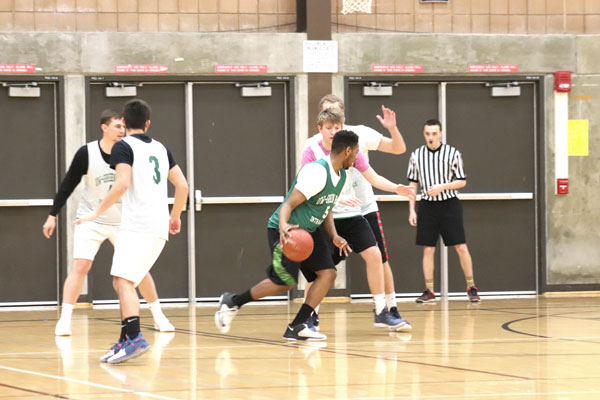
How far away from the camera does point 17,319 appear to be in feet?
32.9

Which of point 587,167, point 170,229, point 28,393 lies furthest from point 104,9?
point 28,393

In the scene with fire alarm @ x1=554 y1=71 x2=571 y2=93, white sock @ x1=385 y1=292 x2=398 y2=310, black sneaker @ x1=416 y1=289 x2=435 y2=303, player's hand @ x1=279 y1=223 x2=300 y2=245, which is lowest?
black sneaker @ x1=416 y1=289 x2=435 y2=303

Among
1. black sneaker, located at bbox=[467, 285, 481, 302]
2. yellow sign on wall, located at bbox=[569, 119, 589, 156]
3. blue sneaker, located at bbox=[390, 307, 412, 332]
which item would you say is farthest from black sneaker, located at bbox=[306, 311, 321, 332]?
yellow sign on wall, located at bbox=[569, 119, 589, 156]

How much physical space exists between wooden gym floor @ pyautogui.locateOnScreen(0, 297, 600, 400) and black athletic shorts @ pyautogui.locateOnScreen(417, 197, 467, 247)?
4.52 feet

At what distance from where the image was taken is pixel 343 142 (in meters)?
7.24

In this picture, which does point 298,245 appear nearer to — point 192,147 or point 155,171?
point 155,171

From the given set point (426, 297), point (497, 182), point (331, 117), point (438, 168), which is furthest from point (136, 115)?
point (497, 182)

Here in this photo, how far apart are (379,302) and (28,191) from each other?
5035mm

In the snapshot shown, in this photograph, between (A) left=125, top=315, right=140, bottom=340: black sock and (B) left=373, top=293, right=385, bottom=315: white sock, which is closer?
(A) left=125, top=315, right=140, bottom=340: black sock

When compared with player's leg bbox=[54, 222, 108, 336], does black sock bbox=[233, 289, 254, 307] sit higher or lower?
lower

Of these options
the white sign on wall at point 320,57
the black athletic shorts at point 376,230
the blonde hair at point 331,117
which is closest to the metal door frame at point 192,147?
the white sign on wall at point 320,57

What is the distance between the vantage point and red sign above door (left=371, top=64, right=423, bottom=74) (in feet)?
39.2

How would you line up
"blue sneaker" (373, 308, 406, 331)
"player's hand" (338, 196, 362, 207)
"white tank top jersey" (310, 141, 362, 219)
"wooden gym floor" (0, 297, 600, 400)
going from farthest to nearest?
"blue sneaker" (373, 308, 406, 331) < "white tank top jersey" (310, 141, 362, 219) < "player's hand" (338, 196, 362, 207) < "wooden gym floor" (0, 297, 600, 400)

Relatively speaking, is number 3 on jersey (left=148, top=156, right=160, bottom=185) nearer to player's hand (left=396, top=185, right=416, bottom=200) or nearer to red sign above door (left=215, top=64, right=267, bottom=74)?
player's hand (left=396, top=185, right=416, bottom=200)
